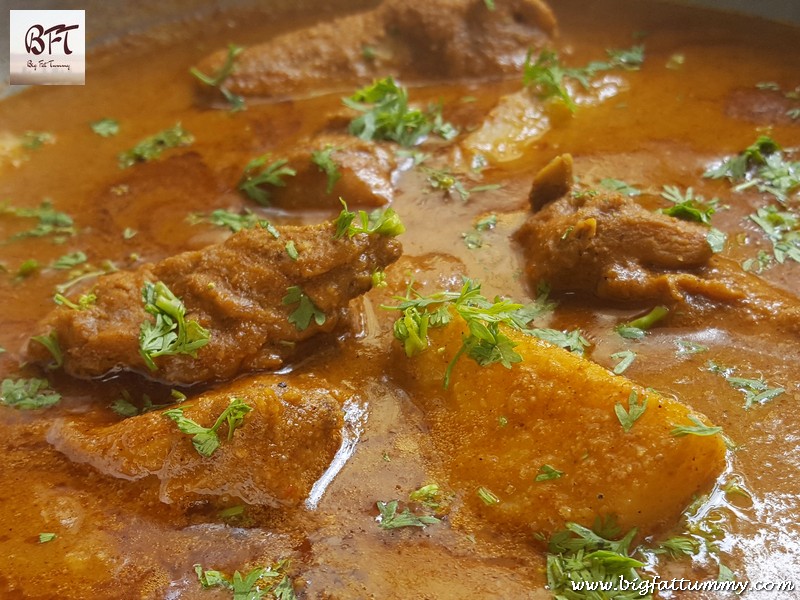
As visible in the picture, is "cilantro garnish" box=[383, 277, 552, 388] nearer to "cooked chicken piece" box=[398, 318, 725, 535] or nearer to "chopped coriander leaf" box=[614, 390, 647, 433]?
"cooked chicken piece" box=[398, 318, 725, 535]

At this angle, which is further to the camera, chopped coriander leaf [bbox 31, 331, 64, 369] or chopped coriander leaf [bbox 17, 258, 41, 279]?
chopped coriander leaf [bbox 17, 258, 41, 279]

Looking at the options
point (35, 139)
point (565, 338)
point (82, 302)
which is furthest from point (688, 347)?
point (35, 139)

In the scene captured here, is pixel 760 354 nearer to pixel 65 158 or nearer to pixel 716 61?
pixel 716 61

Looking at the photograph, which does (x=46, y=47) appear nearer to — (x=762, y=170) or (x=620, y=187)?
(x=620, y=187)

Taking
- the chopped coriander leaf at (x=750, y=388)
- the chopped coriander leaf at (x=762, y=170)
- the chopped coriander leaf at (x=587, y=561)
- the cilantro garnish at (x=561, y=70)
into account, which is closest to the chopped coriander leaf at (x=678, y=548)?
the chopped coriander leaf at (x=587, y=561)

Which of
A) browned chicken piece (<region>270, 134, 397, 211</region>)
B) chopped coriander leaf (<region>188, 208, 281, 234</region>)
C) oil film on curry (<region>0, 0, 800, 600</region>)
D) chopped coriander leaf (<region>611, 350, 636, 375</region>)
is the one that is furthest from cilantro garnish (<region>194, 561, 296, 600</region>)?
browned chicken piece (<region>270, 134, 397, 211</region>)

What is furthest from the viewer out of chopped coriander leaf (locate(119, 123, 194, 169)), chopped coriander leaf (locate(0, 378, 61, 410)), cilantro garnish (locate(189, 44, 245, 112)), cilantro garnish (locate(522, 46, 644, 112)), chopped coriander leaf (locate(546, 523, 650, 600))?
cilantro garnish (locate(189, 44, 245, 112))

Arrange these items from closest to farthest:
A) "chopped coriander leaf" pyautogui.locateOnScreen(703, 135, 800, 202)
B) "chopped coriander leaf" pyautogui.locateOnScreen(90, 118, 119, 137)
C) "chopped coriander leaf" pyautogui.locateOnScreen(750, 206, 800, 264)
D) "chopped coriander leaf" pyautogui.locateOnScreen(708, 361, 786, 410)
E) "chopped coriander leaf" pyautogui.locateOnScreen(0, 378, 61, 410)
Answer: "chopped coriander leaf" pyautogui.locateOnScreen(708, 361, 786, 410)
"chopped coriander leaf" pyautogui.locateOnScreen(0, 378, 61, 410)
"chopped coriander leaf" pyautogui.locateOnScreen(750, 206, 800, 264)
"chopped coriander leaf" pyautogui.locateOnScreen(703, 135, 800, 202)
"chopped coriander leaf" pyautogui.locateOnScreen(90, 118, 119, 137)
